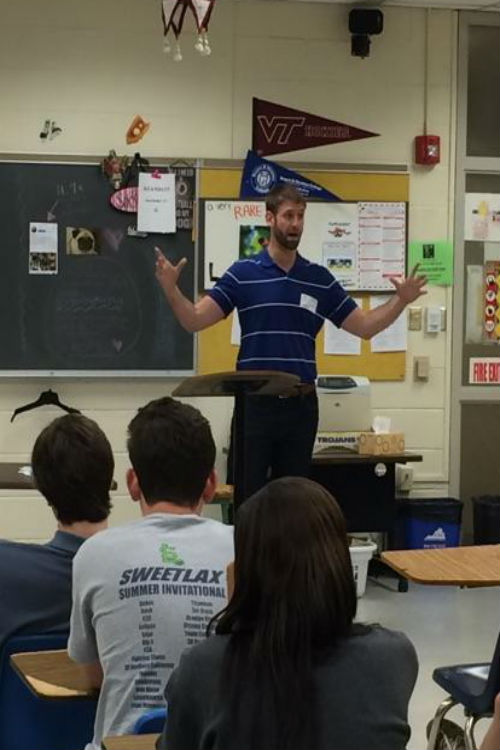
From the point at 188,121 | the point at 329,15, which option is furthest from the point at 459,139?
the point at 188,121

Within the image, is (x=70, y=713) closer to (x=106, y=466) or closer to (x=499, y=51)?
(x=106, y=466)

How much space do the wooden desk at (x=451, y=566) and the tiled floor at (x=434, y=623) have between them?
1049 mm

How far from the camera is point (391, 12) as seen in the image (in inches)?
234

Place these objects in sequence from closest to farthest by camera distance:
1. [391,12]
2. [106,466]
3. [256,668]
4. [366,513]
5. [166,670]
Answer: [256,668], [166,670], [106,466], [366,513], [391,12]

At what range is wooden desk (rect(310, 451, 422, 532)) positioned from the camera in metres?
5.54

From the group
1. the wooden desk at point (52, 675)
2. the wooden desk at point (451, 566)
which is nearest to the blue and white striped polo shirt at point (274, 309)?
the wooden desk at point (451, 566)

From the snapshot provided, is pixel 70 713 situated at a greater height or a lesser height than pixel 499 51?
lesser

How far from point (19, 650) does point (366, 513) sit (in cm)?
361

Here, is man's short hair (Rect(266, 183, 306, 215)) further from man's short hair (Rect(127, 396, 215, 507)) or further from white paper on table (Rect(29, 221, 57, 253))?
man's short hair (Rect(127, 396, 215, 507))

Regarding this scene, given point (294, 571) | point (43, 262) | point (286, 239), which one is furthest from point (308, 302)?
point (294, 571)

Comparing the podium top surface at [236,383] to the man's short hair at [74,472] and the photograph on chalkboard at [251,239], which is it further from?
the photograph on chalkboard at [251,239]

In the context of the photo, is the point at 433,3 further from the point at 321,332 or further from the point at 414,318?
the point at 321,332

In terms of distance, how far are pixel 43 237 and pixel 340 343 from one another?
1.68 metres

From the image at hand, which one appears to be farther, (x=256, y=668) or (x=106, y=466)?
(x=106, y=466)
